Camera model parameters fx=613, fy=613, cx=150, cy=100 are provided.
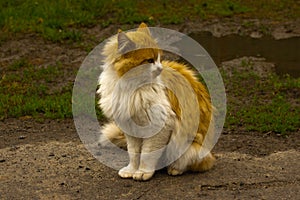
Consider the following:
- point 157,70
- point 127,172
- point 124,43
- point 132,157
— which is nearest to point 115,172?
point 127,172

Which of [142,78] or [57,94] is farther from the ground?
[142,78]

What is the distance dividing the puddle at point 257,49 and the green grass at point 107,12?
1.27 meters

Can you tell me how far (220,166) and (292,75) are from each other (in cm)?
413

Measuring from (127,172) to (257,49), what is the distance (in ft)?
19.8

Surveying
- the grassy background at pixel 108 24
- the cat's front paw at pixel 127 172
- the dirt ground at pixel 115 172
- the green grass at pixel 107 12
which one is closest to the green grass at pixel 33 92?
the grassy background at pixel 108 24

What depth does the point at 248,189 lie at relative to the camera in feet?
18.4

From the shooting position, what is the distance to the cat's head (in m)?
5.26

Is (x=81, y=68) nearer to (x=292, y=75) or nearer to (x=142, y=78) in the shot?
(x=292, y=75)

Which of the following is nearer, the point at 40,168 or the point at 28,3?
the point at 40,168

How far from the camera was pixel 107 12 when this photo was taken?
43.2 feet

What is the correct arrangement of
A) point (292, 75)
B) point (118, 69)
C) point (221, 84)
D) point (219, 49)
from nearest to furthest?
1. point (118, 69)
2. point (221, 84)
3. point (292, 75)
4. point (219, 49)

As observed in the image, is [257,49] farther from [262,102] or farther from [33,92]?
[33,92]

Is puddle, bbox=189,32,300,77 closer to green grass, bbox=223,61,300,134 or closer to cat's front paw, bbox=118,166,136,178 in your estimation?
green grass, bbox=223,61,300,134

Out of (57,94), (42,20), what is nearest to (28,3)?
(42,20)
